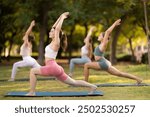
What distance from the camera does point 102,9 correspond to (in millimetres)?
33750

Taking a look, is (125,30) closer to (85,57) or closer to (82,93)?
(85,57)

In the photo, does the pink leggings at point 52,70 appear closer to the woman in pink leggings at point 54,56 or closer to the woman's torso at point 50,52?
the woman in pink leggings at point 54,56

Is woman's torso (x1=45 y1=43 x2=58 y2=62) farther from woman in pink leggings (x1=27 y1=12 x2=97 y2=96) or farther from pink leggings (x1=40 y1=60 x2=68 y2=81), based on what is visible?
pink leggings (x1=40 y1=60 x2=68 y2=81)

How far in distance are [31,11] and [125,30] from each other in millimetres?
14004

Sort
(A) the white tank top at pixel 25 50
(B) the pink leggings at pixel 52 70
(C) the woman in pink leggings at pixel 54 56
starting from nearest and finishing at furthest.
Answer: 1. (C) the woman in pink leggings at pixel 54 56
2. (B) the pink leggings at pixel 52 70
3. (A) the white tank top at pixel 25 50

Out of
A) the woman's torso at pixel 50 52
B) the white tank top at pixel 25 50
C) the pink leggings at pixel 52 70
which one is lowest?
the pink leggings at pixel 52 70

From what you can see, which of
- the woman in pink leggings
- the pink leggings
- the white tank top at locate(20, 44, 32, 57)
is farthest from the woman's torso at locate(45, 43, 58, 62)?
the white tank top at locate(20, 44, 32, 57)

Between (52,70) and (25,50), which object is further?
(25,50)

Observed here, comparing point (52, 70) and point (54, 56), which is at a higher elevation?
point (54, 56)

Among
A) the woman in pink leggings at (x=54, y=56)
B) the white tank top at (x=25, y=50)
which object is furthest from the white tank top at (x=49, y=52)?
the white tank top at (x=25, y=50)

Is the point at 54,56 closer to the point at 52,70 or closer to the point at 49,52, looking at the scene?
the point at 49,52

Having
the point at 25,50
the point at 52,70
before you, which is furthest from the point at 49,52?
the point at 25,50

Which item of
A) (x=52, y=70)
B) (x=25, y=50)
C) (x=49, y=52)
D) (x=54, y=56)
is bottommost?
(x=52, y=70)

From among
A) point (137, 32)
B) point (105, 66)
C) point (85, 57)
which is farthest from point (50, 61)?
point (137, 32)
